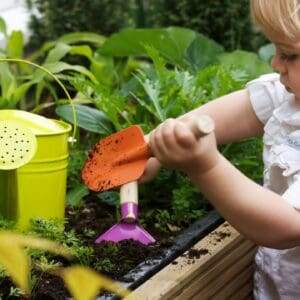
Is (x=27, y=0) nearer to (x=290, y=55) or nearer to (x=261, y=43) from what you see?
(x=261, y=43)

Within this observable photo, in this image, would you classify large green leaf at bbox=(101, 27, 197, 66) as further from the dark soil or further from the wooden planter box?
the wooden planter box

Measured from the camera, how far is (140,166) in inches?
51.3

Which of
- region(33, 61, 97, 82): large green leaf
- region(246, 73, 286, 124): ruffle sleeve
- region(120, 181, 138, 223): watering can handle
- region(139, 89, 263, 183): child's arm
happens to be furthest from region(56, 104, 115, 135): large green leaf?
region(120, 181, 138, 223): watering can handle

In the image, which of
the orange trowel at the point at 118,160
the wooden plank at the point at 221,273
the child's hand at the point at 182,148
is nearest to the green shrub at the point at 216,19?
the wooden plank at the point at 221,273

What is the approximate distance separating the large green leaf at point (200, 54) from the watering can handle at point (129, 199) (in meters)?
1.13

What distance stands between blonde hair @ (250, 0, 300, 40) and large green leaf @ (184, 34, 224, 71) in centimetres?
108

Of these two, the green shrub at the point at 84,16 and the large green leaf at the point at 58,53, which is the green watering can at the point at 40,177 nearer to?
the large green leaf at the point at 58,53

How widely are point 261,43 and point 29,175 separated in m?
1.95

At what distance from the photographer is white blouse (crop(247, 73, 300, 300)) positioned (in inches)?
58.2

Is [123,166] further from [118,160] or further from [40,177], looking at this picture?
[40,177]

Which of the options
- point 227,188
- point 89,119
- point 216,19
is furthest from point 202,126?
point 216,19

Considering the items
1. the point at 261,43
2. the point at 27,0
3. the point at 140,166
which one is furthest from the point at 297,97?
the point at 27,0

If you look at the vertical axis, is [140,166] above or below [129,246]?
above

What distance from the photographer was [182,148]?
3.66ft
